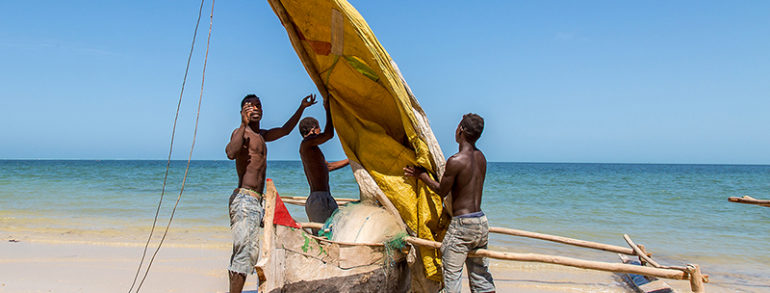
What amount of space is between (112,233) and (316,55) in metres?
6.35

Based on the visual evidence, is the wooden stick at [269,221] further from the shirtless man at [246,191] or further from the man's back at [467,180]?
the man's back at [467,180]

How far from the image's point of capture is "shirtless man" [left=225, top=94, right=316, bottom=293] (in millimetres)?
3525

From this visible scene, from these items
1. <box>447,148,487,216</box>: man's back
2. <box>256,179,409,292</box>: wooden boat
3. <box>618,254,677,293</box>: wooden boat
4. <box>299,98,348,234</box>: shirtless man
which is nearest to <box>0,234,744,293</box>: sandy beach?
<box>618,254,677,293</box>: wooden boat

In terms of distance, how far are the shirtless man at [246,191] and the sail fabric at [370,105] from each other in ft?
1.93

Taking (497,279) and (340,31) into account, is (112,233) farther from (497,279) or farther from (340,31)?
(340,31)

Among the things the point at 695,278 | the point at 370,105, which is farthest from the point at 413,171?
the point at 695,278

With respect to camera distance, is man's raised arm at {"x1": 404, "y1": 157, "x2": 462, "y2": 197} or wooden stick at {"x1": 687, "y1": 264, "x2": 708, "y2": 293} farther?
man's raised arm at {"x1": 404, "y1": 157, "x2": 462, "y2": 197}

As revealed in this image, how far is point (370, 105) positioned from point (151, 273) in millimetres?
3468

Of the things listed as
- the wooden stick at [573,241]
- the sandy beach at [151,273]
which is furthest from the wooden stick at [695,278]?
the sandy beach at [151,273]

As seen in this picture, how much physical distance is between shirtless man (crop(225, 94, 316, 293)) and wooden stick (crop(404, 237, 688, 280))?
1056mm

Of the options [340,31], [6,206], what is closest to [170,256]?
[340,31]

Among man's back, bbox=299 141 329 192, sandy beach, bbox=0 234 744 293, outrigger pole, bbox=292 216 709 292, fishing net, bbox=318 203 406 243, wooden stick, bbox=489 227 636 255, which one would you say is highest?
man's back, bbox=299 141 329 192

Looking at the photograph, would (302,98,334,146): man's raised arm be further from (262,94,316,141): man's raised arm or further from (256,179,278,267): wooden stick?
(256,179,278,267): wooden stick

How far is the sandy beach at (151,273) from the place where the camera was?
519cm
